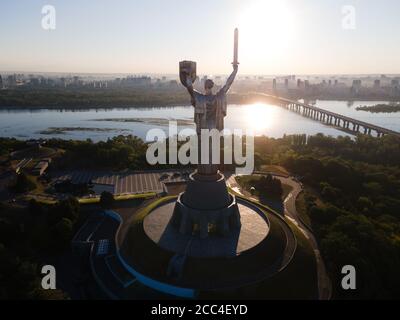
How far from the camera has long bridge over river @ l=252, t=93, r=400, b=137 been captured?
74131 millimetres

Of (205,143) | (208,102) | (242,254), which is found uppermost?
(208,102)

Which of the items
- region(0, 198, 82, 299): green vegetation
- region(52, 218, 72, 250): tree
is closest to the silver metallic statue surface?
region(52, 218, 72, 250): tree

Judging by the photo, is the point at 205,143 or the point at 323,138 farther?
the point at 323,138

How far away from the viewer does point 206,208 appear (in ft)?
62.0

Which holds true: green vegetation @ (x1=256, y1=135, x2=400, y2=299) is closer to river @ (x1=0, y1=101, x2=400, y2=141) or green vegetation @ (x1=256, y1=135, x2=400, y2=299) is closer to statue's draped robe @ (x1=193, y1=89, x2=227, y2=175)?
statue's draped robe @ (x1=193, y1=89, x2=227, y2=175)

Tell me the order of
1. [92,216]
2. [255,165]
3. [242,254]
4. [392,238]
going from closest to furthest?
[242,254] → [392,238] → [92,216] → [255,165]

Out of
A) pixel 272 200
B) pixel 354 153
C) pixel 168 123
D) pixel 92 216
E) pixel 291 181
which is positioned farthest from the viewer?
pixel 168 123

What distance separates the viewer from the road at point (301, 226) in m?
17.4

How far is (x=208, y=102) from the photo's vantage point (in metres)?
18.4

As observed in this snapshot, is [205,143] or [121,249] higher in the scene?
[205,143]

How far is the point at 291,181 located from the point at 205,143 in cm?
1614

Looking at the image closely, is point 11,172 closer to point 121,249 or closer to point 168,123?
point 121,249

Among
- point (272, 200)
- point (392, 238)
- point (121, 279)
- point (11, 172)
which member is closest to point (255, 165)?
point (272, 200)

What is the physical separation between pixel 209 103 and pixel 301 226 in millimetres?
11450
